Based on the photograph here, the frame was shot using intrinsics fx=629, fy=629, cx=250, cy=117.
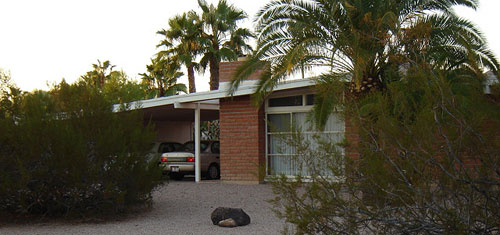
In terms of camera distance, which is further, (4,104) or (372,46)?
(372,46)

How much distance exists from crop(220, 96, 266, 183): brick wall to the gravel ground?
2.46 m

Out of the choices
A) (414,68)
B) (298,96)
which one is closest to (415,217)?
(414,68)

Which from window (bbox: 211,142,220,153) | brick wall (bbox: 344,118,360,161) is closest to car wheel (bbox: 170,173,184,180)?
window (bbox: 211,142,220,153)

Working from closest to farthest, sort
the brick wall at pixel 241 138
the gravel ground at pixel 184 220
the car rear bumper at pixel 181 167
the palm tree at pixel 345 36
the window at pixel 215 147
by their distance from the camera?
1. the gravel ground at pixel 184 220
2. the palm tree at pixel 345 36
3. the brick wall at pixel 241 138
4. the car rear bumper at pixel 181 167
5. the window at pixel 215 147

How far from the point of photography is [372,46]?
13.0 metres

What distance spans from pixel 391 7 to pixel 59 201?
8032 millimetres

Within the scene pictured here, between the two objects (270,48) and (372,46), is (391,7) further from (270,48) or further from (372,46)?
(270,48)

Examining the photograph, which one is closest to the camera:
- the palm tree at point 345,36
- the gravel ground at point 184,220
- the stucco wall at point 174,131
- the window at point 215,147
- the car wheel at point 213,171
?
the gravel ground at point 184,220

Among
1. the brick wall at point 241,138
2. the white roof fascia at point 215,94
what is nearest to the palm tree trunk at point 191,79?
the white roof fascia at point 215,94

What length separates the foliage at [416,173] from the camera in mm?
5695

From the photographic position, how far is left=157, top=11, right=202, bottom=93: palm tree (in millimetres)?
31125

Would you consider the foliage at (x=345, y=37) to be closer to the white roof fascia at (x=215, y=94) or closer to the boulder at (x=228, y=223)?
the white roof fascia at (x=215, y=94)

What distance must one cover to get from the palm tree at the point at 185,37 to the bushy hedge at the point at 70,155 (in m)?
20.0

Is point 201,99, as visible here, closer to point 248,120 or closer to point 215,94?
point 215,94
